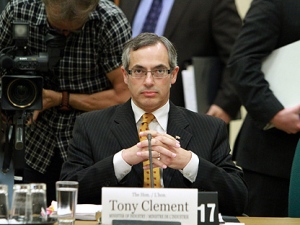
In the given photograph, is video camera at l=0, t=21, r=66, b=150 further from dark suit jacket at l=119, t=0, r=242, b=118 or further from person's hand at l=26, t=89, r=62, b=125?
dark suit jacket at l=119, t=0, r=242, b=118

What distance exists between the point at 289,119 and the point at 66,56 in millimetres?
1243

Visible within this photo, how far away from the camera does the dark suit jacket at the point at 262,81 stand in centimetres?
483

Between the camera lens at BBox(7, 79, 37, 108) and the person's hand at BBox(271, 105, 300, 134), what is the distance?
135 cm

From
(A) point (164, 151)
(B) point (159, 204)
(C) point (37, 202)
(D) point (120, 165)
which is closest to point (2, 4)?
(D) point (120, 165)

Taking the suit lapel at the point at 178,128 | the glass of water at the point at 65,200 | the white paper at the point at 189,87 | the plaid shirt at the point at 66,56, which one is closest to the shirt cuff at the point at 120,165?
the suit lapel at the point at 178,128

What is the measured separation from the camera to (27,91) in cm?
425

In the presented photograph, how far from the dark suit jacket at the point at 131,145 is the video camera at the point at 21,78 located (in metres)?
0.33

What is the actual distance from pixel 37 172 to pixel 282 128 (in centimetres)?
134

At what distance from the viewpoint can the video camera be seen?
13.8ft

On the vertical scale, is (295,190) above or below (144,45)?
below

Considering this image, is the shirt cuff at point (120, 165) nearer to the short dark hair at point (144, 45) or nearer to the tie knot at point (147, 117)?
the tie knot at point (147, 117)

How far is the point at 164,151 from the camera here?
12.0 feet

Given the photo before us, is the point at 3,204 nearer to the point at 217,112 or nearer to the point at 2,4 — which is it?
the point at 2,4

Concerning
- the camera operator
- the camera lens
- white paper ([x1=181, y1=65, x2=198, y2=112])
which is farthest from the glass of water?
white paper ([x1=181, y1=65, x2=198, y2=112])
